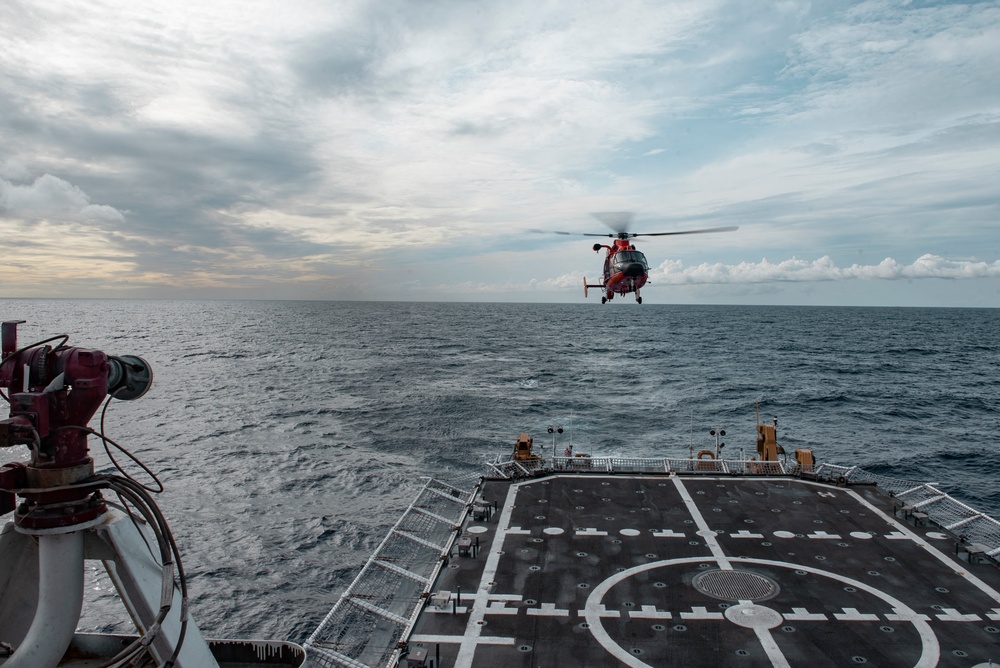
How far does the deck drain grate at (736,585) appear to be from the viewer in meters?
22.4

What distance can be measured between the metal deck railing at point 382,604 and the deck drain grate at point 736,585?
10119mm

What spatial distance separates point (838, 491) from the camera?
1344 inches

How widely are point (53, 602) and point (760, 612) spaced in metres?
20.3

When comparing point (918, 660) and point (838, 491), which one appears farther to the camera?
point (838, 491)

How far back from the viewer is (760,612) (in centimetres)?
2119

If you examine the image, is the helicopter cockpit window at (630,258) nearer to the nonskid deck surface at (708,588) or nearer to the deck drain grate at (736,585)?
the nonskid deck surface at (708,588)

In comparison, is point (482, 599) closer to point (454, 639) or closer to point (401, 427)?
point (454, 639)

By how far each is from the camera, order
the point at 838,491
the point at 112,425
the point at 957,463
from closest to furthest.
A: the point at 838,491 < the point at 957,463 < the point at 112,425

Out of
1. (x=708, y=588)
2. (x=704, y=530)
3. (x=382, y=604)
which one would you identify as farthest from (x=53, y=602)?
(x=704, y=530)

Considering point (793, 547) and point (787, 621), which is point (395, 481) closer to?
point (793, 547)

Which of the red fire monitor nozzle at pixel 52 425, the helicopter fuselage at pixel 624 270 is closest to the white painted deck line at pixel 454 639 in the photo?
the red fire monitor nozzle at pixel 52 425

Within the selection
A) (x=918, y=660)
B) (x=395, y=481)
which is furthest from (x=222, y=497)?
(x=918, y=660)

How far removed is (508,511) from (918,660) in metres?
17.5

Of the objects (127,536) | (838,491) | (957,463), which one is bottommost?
Result: (957,463)
